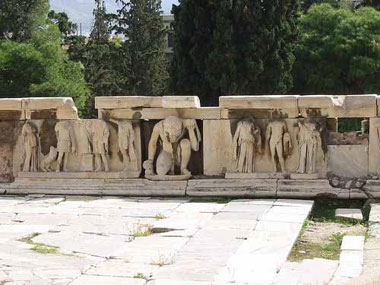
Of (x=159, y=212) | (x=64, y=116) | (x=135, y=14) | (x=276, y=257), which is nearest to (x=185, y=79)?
(x=135, y=14)

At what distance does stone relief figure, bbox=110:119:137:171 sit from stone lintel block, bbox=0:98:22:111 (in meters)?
1.65

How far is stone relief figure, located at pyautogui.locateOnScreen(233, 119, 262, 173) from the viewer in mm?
9797

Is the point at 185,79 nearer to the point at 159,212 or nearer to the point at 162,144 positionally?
the point at 162,144

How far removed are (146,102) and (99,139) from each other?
0.91 meters

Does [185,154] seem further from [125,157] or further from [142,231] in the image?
[142,231]

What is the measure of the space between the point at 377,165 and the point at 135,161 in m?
3.53

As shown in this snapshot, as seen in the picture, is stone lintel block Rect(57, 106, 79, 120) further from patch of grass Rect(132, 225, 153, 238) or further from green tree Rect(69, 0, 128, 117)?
green tree Rect(69, 0, 128, 117)

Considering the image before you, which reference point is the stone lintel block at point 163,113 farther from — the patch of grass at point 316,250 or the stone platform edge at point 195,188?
the patch of grass at point 316,250

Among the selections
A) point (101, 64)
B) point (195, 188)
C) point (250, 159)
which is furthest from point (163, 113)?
point (101, 64)

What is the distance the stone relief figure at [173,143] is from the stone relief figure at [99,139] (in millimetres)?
673

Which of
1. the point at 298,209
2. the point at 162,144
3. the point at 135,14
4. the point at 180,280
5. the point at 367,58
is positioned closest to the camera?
the point at 180,280

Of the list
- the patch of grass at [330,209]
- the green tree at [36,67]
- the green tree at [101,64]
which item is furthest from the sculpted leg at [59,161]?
the green tree at [101,64]

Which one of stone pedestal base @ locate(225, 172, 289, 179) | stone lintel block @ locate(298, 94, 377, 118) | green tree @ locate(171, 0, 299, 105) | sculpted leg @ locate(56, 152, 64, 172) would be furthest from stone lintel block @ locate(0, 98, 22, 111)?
green tree @ locate(171, 0, 299, 105)

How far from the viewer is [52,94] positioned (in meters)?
25.5
